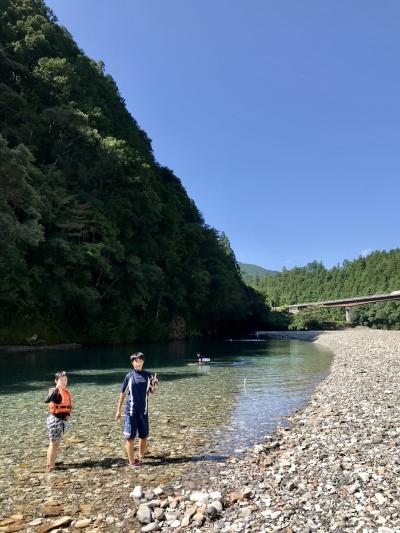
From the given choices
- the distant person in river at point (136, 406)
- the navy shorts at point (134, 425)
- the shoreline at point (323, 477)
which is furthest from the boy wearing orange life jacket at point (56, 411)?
the shoreline at point (323, 477)

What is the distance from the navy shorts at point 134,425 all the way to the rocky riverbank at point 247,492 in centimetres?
84

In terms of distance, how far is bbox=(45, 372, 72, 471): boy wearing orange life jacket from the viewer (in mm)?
9445

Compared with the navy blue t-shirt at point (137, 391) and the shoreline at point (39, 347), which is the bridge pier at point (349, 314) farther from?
the navy blue t-shirt at point (137, 391)

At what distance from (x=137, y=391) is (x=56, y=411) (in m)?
1.95

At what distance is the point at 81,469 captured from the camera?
9.61 m

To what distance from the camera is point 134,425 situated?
9570 mm

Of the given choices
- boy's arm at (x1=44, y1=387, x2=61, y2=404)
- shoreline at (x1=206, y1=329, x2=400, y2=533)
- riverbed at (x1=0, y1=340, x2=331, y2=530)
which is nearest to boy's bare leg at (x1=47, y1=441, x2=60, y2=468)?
riverbed at (x1=0, y1=340, x2=331, y2=530)

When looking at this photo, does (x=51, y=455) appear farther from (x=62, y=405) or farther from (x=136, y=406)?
(x=136, y=406)

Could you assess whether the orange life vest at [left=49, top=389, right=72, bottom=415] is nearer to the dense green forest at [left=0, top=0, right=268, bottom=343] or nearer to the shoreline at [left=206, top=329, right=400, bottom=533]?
the shoreline at [left=206, top=329, right=400, bottom=533]

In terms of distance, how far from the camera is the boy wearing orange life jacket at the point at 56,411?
945 centimetres

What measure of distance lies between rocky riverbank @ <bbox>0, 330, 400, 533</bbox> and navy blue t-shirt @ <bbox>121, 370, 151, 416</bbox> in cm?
141

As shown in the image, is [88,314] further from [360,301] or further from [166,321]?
[360,301]

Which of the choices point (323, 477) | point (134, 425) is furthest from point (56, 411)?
point (323, 477)

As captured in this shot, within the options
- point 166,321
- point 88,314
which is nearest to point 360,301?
point 166,321
